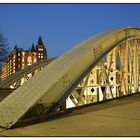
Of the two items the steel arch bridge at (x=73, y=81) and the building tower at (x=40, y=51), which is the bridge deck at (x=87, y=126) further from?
the building tower at (x=40, y=51)

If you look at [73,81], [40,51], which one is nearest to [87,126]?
[73,81]

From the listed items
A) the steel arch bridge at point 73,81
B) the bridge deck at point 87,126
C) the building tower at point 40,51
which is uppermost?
the building tower at point 40,51

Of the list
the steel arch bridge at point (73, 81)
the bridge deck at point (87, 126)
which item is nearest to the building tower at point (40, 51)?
the steel arch bridge at point (73, 81)

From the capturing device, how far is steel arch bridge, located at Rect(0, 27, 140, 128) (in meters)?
6.50

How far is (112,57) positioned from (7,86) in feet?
48.7

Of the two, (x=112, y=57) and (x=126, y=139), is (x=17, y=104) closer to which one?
(x=126, y=139)

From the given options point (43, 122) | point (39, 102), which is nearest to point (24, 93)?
point (39, 102)

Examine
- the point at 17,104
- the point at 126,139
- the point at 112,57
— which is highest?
the point at 112,57

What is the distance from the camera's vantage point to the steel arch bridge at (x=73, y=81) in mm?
6496

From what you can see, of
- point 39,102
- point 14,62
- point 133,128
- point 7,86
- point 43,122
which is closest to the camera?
point 133,128

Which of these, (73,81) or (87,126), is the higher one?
(73,81)

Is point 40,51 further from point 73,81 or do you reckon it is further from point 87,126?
point 87,126

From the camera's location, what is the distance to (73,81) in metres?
7.85

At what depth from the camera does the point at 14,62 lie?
11081 cm
